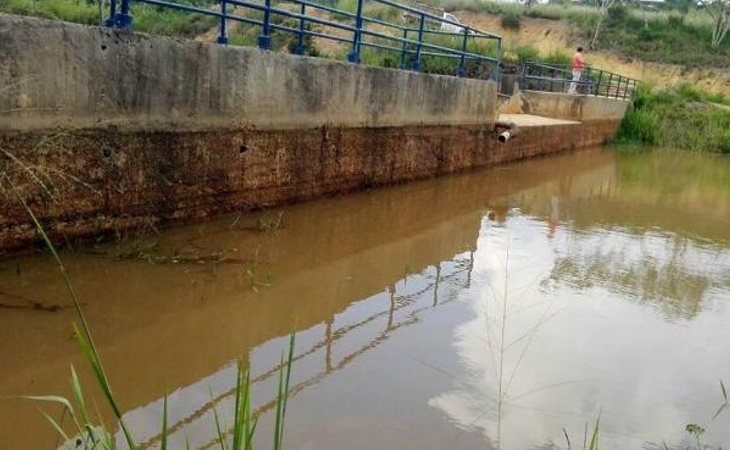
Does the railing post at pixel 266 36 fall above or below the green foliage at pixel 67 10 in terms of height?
below

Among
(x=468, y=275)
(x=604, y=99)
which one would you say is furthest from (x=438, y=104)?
(x=604, y=99)

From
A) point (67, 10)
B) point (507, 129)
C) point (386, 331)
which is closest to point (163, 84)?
point (386, 331)

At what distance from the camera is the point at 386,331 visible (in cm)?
428

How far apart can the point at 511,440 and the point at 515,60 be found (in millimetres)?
23200

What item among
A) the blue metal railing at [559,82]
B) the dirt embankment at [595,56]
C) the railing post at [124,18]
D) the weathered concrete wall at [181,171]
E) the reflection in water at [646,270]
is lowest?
the reflection in water at [646,270]

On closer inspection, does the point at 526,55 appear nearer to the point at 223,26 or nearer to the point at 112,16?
the point at 223,26

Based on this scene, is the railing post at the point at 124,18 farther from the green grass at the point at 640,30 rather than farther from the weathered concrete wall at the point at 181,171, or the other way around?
the green grass at the point at 640,30

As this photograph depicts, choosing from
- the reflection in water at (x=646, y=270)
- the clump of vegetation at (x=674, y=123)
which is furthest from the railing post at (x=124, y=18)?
the clump of vegetation at (x=674, y=123)

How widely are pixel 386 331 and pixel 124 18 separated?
3.19 m

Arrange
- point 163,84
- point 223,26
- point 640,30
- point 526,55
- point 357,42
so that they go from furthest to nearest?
1. point 640,30
2. point 526,55
3. point 357,42
4. point 223,26
5. point 163,84

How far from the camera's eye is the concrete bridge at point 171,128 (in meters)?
4.64

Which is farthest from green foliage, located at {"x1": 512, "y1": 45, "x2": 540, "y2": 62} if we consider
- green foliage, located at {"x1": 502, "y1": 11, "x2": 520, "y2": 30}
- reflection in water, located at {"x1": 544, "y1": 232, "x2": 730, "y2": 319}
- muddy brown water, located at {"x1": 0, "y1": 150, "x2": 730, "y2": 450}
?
muddy brown water, located at {"x1": 0, "y1": 150, "x2": 730, "y2": 450}

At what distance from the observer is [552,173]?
1317 centimetres

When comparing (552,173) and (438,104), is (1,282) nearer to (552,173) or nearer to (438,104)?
(438,104)
